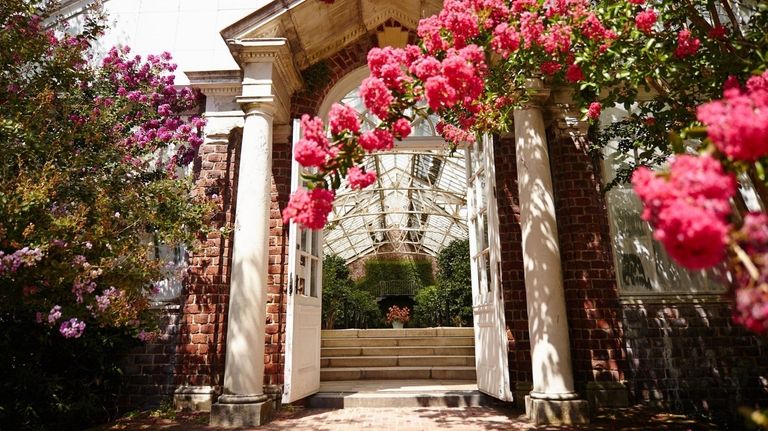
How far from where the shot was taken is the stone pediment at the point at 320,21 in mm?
4809

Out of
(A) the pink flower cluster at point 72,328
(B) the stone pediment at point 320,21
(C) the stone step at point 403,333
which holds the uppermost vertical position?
(B) the stone pediment at point 320,21

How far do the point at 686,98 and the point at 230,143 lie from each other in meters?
4.70

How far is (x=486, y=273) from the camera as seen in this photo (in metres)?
5.25

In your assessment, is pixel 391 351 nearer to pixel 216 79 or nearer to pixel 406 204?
pixel 216 79

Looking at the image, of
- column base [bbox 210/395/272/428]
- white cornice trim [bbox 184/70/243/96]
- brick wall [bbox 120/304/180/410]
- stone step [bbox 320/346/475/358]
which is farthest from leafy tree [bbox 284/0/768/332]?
stone step [bbox 320/346/475/358]

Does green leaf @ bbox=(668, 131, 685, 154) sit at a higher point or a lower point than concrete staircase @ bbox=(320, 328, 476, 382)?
higher

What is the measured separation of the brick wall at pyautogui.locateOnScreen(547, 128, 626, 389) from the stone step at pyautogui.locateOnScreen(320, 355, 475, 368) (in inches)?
114

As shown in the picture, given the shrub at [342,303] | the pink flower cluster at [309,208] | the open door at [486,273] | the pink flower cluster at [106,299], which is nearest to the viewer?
the pink flower cluster at [309,208]

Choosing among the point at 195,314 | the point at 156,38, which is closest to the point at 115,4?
the point at 156,38

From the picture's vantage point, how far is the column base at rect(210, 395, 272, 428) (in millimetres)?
4125

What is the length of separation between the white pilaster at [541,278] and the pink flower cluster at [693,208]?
9.88ft

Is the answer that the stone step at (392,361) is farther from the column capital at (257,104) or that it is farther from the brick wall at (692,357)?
the column capital at (257,104)

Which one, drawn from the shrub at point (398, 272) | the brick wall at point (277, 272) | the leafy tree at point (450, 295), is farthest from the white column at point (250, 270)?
the shrub at point (398, 272)

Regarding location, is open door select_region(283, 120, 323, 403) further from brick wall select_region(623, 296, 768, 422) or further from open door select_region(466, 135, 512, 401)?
brick wall select_region(623, 296, 768, 422)
